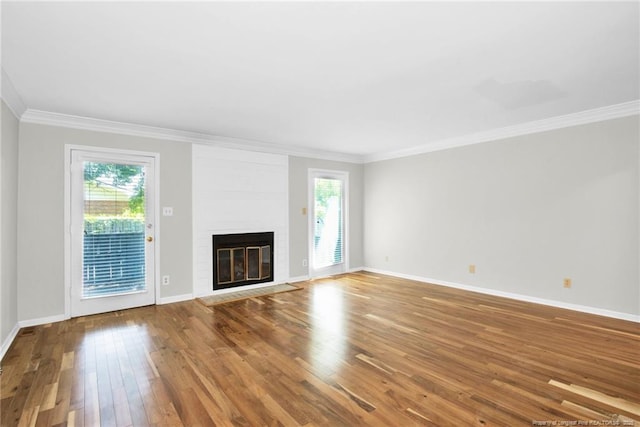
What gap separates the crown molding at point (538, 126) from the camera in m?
3.63

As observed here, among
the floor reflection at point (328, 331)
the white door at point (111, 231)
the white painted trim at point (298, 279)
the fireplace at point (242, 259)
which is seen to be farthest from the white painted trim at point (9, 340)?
the white painted trim at point (298, 279)

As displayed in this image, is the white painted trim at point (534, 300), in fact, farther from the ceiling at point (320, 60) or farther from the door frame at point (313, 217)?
the ceiling at point (320, 60)

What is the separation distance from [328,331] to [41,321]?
3.26m

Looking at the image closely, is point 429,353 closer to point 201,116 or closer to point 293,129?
point 293,129

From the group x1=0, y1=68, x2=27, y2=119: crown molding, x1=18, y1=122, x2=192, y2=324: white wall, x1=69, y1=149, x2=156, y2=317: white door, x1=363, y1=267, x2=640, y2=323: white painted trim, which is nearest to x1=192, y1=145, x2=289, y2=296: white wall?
x1=69, y1=149, x2=156, y2=317: white door

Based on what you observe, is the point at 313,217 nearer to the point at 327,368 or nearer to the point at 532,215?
the point at 532,215

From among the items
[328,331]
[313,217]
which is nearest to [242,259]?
[313,217]

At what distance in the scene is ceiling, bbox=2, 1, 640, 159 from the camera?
1908 mm

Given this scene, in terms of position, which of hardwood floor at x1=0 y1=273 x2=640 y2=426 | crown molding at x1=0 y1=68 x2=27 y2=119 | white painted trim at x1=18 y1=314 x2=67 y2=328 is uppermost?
crown molding at x1=0 y1=68 x2=27 y2=119

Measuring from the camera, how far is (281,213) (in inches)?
221

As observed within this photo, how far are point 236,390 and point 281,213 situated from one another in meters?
3.58

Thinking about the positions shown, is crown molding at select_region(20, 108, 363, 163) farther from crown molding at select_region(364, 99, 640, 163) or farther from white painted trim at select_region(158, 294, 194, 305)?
white painted trim at select_region(158, 294, 194, 305)

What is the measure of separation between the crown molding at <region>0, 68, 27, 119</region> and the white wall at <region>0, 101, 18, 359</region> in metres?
0.05

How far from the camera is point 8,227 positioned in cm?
314
